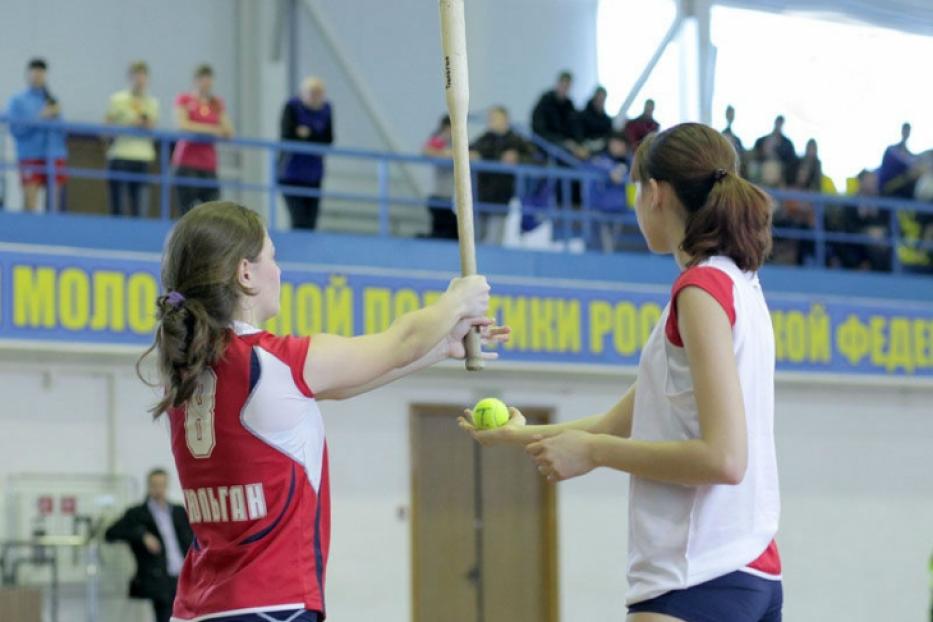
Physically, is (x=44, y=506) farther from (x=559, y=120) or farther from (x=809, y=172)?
(x=809, y=172)

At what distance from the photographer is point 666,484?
319 centimetres

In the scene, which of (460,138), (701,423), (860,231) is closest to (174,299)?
(460,138)

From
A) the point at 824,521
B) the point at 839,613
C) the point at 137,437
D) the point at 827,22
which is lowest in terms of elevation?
the point at 839,613

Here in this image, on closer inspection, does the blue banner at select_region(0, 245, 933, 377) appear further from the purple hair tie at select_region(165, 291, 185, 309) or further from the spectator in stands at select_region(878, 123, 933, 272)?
the purple hair tie at select_region(165, 291, 185, 309)

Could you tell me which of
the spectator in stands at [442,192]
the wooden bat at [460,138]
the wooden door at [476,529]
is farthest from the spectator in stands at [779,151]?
the wooden bat at [460,138]

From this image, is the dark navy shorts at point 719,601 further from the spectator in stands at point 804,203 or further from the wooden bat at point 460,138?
the spectator in stands at point 804,203

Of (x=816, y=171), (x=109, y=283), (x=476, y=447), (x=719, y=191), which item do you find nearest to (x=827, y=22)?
(x=816, y=171)

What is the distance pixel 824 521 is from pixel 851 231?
10.7 feet

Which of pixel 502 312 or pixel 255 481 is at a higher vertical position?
pixel 502 312

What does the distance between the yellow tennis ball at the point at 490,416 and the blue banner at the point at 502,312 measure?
896 centimetres

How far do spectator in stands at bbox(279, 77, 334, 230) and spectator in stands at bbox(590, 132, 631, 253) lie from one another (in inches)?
114

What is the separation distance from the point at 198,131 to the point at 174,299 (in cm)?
1034

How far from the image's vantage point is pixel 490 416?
149 inches

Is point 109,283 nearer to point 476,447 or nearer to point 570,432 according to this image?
point 476,447
